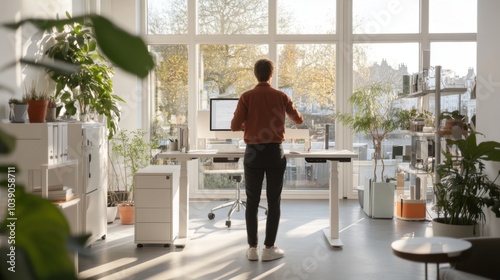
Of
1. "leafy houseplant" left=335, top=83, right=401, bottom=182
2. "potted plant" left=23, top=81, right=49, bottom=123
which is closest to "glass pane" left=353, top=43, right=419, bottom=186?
"leafy houseplant" left=335, top=83, right=401, bottom=182

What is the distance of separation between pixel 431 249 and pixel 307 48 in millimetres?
6021

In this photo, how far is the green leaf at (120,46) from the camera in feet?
0.81

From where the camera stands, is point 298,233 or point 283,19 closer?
point 298,233

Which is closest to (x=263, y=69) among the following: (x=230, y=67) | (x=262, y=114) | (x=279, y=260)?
(x=262, y=114)

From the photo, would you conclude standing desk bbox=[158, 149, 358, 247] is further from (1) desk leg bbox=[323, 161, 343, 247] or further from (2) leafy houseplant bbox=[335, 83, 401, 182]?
(2) leafy houseplant bbox=[335, 83, 401, 182]

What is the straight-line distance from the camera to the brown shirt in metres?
4.70

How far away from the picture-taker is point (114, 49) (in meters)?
0.25

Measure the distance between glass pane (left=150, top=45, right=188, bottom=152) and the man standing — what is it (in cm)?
382

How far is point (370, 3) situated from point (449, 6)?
1.13m

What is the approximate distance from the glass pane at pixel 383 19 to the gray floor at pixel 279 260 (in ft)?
9.57

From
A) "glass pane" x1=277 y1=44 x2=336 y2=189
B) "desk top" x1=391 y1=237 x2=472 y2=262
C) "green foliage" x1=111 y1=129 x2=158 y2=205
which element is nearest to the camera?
"desk top" x1=391 y1=237 x2=472 y2=262

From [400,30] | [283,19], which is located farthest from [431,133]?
[283,19]

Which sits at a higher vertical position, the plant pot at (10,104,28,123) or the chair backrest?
the plant pot at (10,104,28,123)

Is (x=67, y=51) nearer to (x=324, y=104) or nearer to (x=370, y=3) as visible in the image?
(x=324, y=104)
